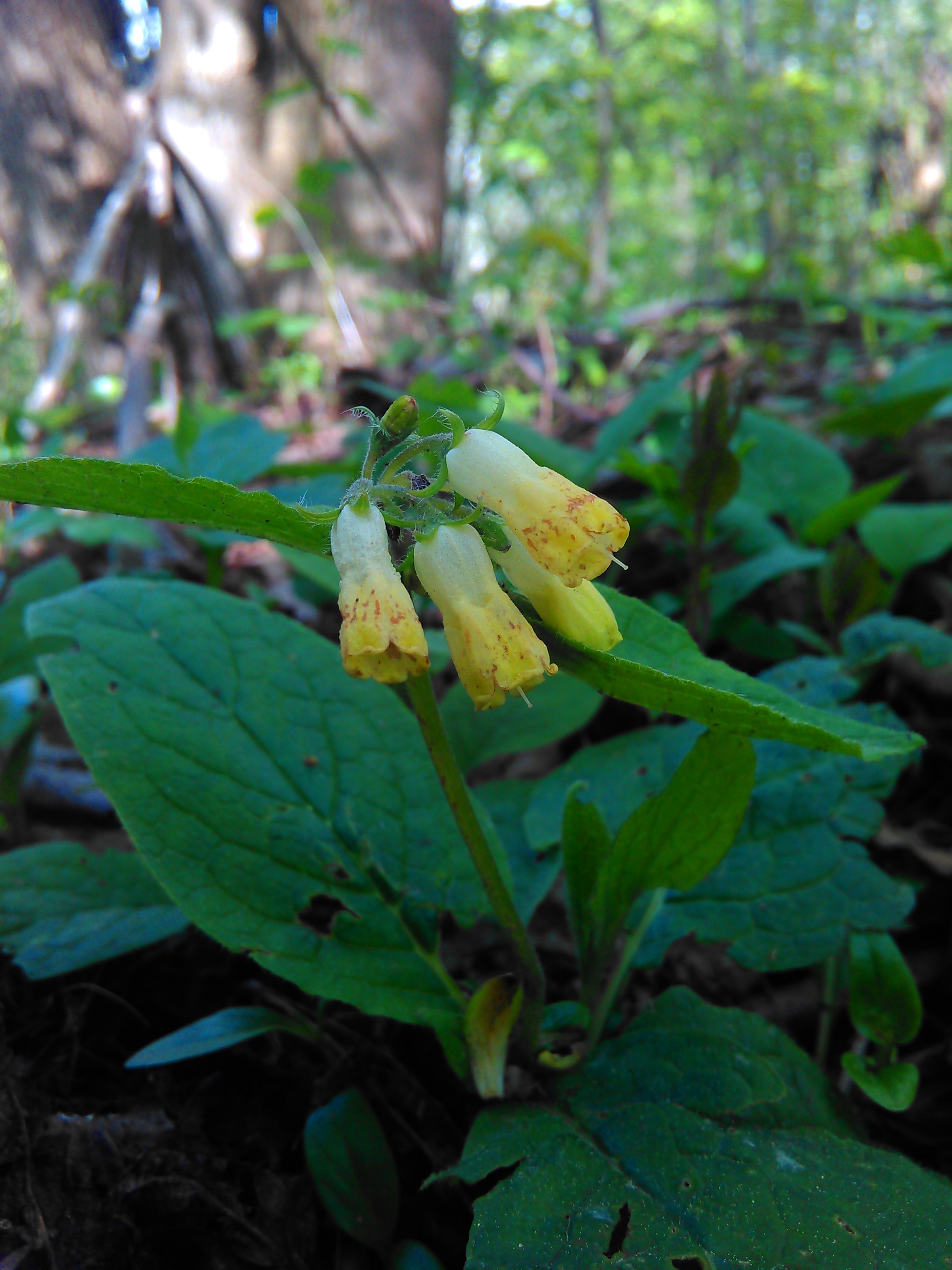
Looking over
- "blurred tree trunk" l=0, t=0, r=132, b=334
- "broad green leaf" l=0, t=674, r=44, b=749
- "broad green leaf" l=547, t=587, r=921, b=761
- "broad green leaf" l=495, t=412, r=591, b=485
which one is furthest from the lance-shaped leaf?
"blurred tree trunk" l=0, t=0, r=132, b=334

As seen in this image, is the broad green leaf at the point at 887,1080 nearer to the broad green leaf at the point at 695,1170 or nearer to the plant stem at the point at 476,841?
the broad green leaf at the point at 695,1170

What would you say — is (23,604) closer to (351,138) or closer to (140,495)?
(140,495)

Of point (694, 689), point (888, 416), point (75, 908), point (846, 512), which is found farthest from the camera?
point (888, 416)

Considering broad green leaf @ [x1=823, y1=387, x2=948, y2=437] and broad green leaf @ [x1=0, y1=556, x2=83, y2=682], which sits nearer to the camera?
broad green leaf @ [x1=0, y1=556, x2=83, y2=682]

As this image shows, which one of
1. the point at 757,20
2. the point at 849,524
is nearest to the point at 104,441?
the point at 849,524

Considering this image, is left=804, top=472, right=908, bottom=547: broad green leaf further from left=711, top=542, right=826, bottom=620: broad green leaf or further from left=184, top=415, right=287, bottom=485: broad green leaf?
left=184, top=415, right=287, bottom=485: broad green leaf

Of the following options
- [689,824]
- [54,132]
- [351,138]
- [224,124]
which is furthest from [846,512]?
[54,132]

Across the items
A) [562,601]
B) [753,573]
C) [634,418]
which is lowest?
[753,573]
